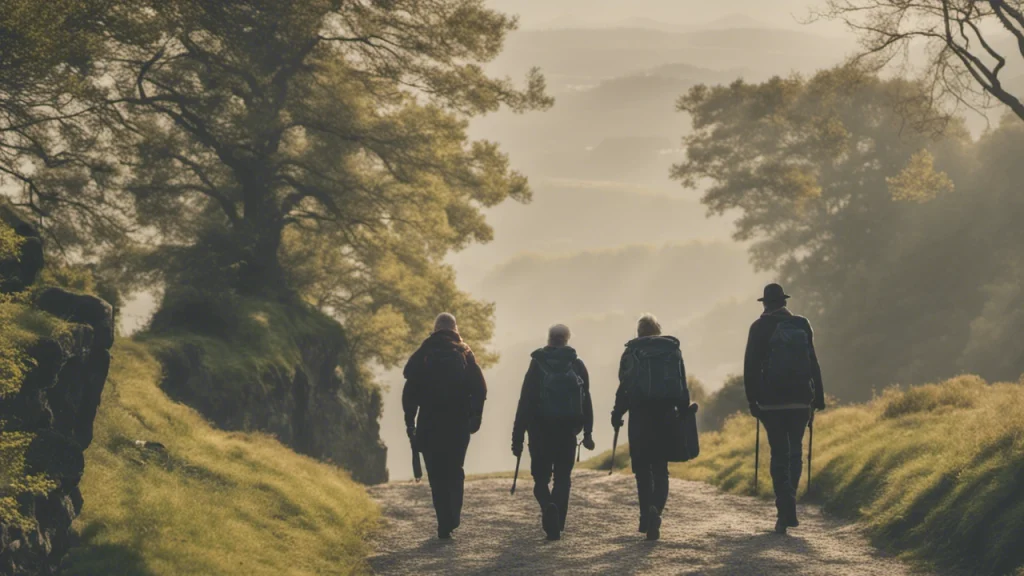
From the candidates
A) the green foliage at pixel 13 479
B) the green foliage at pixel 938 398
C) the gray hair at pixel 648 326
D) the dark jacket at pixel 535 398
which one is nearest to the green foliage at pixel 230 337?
the dark jacket at pixel 535 398

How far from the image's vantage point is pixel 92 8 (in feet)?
44.2

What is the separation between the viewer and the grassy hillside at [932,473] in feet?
30.9

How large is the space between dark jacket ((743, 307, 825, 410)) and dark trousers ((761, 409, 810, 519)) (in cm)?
17

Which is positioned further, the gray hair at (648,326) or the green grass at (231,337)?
the green grass at (231,337)

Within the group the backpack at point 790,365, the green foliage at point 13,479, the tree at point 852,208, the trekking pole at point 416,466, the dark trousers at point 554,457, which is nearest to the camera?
the green foliage at point 13,479

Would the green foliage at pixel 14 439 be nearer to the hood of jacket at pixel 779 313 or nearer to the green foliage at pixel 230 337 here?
the hood of jacket at pixel 779 313

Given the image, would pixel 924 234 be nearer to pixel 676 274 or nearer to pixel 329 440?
pixel 329 440

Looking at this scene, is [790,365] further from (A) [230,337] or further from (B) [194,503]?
(A) [230,337]

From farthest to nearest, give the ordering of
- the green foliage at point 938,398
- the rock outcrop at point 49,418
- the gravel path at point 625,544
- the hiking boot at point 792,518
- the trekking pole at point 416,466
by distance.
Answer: the green foliage at point 938,398 → the trekking pole at point 416,466 → the hiking boot at point 792,518 → the gravel path at point 625,544 → the rock outcrop at point 49,418

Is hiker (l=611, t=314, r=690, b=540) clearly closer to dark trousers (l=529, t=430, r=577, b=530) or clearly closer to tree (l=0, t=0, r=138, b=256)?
dark trousers (l=529, t=430, r=577, b=530)

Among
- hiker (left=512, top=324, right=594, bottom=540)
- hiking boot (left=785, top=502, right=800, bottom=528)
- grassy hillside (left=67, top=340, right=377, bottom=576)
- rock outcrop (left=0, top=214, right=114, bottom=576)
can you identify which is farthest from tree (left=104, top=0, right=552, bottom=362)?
hiking boot (left=785, top=502, right=800, bottom=528)

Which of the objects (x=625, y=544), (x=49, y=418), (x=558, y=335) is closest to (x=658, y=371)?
(x=558, y=335)

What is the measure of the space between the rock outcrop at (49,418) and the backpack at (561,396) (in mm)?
4474

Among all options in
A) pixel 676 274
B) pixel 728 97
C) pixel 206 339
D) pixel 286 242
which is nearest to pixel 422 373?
pixel 206 339
